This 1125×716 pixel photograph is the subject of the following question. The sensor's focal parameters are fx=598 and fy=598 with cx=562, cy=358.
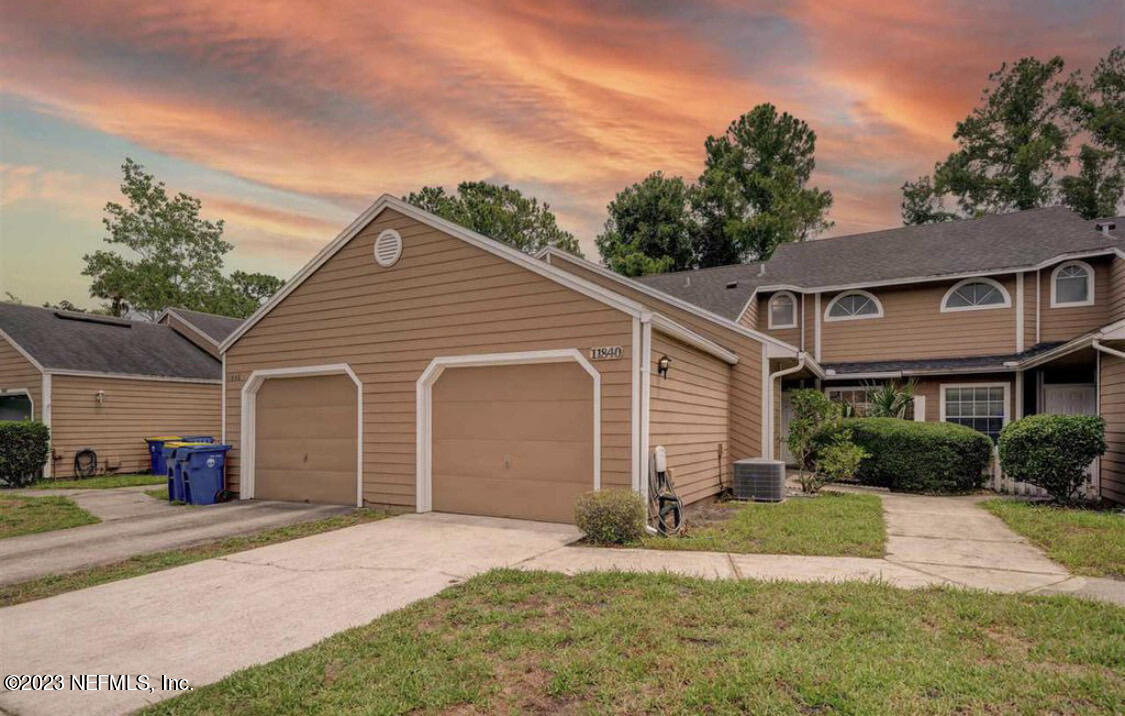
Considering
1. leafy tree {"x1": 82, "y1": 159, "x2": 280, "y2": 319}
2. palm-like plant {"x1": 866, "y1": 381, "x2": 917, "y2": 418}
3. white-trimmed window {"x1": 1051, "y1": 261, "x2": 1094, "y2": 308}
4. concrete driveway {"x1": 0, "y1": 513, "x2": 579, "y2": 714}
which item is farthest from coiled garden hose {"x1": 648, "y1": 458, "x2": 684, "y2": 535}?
leafy tree {"x1": 82, "y1": 159, "x2": 280, "y2": 319}

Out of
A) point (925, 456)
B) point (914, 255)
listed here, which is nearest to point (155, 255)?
point (914, 255)

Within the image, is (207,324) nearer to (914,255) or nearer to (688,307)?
(688,307)

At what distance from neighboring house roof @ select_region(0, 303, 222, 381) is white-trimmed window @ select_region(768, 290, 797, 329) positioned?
17.4 m

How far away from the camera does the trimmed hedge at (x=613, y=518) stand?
656cm

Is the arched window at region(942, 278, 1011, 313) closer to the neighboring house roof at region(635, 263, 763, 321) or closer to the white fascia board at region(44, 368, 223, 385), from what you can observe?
the neighboring house roof at region(635, 263, 763, 321)

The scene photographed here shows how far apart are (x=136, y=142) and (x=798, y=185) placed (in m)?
29.7

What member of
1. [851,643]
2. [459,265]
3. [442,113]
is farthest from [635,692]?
[442,113]

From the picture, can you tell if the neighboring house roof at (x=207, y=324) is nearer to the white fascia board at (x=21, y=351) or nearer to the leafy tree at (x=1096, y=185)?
the white fascia board at (x=21, y=351)

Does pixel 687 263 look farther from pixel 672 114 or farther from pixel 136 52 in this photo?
pixel 136 52

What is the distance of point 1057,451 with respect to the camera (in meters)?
9.06

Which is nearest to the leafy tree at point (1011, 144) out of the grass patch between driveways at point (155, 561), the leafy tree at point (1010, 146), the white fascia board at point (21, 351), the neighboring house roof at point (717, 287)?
the leafy tree at point (1010, 146)

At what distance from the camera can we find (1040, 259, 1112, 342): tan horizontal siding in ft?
42.6

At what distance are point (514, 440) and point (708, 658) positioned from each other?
16.9 ft

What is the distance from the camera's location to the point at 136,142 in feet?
38.1
